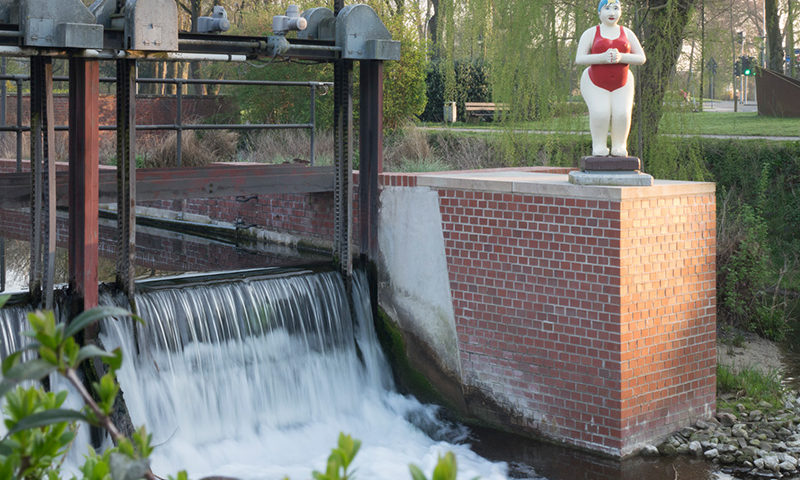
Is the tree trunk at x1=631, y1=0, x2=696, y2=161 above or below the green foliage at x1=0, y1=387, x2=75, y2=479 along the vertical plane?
above

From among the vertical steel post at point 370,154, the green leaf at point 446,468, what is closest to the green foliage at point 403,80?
the vertical steel post at point 370,154

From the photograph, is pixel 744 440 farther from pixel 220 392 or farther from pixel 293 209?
pixel 293 209

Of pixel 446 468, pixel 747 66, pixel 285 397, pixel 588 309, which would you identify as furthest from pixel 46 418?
pixel 747 66

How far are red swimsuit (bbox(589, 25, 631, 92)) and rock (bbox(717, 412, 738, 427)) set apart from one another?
10.0ft

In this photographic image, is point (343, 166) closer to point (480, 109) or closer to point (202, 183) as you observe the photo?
point (202, 183)

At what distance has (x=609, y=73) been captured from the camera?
841 cm

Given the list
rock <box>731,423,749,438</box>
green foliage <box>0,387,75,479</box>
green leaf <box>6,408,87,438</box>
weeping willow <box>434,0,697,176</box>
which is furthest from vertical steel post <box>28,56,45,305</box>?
weeping willow <box>434,0,697,176</box>

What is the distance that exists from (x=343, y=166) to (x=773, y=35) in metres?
16.3

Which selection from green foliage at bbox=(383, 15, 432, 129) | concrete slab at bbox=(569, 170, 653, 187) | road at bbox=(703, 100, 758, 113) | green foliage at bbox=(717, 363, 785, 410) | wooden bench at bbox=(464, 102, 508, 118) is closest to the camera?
concrete slab at bbox=(569, 170, 653, 187)

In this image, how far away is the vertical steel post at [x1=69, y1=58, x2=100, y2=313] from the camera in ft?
25.7

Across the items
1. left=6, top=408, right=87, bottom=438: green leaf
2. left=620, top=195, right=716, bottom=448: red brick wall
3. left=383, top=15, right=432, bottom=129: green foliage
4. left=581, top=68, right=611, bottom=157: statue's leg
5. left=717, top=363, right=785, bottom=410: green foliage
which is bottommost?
left=717, top=363, right=785, bottom=410: green foliage

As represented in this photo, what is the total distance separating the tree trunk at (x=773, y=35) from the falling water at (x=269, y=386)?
9.35 meters

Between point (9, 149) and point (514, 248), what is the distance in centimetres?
1388

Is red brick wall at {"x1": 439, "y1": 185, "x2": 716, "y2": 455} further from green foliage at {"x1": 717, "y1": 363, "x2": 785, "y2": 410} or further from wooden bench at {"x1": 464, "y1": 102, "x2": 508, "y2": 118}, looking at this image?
wooden bench at {"x1": 464, "y1": 102, "x2": 508, "y2": 118}
